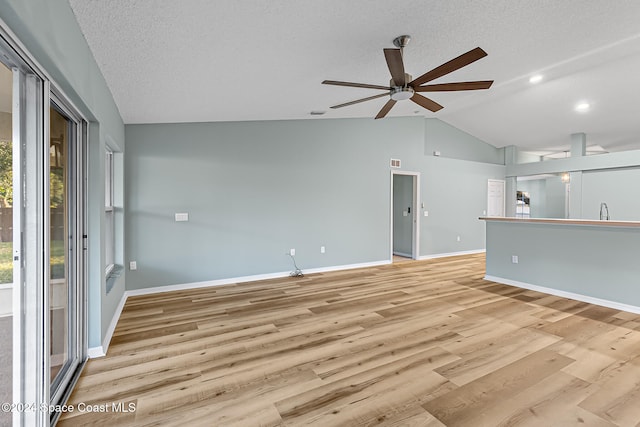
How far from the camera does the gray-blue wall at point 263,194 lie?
420 centimetres

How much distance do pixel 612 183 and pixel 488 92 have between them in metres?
4.26

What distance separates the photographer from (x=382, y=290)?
4.30 m

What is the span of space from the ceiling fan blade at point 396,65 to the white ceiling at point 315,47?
0.34 metres

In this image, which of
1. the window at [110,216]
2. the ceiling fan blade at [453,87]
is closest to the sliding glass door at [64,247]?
the window at [110,216]

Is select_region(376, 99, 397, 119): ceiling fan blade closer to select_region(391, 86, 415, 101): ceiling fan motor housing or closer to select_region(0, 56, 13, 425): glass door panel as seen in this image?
select_region(391, 86, 415, 101): ceiling fan motor housing

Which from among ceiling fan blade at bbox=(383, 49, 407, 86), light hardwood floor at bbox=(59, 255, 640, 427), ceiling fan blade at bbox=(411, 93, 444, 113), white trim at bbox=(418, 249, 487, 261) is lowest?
light hardwood floor at bbox=(59, 255, 640, 427)

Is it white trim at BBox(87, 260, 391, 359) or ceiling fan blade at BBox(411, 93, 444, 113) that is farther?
ceiling fan blade at BBox(411, 93, 444, 113)

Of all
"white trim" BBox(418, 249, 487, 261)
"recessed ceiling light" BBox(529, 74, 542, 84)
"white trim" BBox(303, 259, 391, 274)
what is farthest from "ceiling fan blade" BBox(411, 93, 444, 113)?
"white trim" BBox(418, 249, 487, 261)

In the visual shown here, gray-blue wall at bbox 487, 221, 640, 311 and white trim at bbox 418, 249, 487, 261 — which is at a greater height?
gray-blue wall at bbox 487, 221, 640, 311

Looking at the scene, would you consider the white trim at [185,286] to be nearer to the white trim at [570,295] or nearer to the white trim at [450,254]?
the white trim at [450,254]

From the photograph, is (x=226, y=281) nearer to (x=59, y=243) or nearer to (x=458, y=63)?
(x=59, y=243)

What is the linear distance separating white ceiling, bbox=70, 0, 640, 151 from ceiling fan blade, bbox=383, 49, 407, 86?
0.34m

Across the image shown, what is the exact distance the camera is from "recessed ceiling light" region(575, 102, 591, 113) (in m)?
5.69

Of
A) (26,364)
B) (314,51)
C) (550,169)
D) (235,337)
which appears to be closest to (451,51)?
(314,51)
